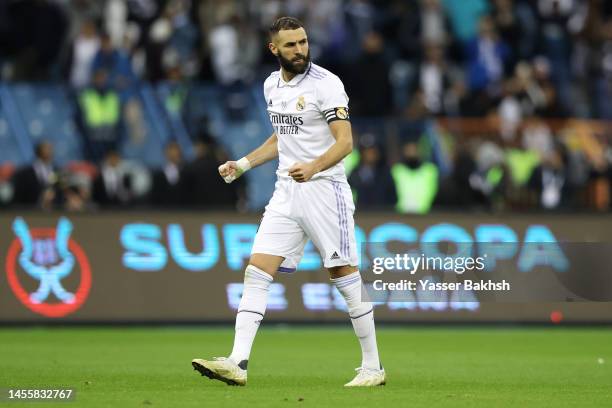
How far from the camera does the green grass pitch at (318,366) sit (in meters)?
9.67

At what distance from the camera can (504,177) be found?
21250 millimetres

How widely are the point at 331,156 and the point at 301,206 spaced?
58cm

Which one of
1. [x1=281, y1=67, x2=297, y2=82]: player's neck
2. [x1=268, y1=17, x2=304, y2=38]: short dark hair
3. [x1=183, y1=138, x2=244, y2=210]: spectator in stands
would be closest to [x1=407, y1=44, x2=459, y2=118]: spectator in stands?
[x1=183, y1=138, x2=244, y2=210]: spectator in stands

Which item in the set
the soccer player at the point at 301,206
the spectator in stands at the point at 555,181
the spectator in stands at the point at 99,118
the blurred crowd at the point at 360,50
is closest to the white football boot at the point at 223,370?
the soccer player at the point at 301,206

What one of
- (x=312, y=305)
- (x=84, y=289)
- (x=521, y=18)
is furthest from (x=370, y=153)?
(x=521, y=18)

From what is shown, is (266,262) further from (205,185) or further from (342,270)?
(205,185)

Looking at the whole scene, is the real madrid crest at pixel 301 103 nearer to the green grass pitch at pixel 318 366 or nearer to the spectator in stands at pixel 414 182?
the green grass pitch at pixel 318 366

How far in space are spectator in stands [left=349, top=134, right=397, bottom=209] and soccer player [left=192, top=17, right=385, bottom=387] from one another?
9619mm

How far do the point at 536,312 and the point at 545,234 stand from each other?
3.27 feet

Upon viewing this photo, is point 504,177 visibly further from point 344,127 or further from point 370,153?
point 344,127

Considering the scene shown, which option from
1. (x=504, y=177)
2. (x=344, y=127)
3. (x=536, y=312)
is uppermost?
(x=344, y=127)

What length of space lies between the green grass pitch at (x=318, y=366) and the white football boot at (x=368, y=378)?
0.14 metres

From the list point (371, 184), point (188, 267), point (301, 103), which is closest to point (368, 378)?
point (301, 103)

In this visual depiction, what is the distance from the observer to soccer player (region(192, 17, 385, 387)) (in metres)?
10.2
